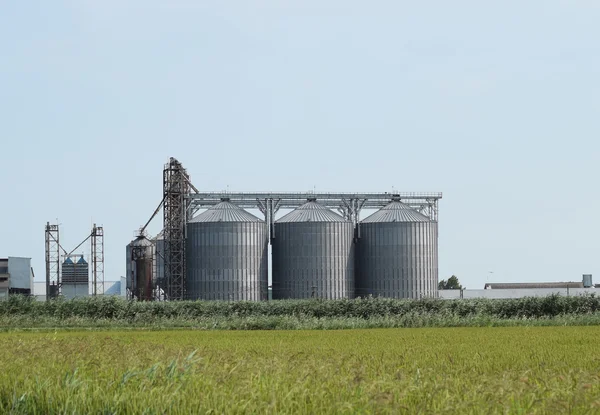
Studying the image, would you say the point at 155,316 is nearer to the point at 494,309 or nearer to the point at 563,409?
the point at 494,309

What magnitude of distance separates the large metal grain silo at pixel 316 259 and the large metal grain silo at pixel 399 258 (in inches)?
83.5

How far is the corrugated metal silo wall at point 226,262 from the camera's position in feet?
266

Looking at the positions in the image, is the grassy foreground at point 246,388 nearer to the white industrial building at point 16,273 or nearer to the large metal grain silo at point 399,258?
the large metal grain silo at point 399,258

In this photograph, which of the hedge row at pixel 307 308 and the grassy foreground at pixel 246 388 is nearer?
the grassy foreground at pixel 246 388

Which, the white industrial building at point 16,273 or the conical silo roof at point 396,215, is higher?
the conical silo roof at point 396,215

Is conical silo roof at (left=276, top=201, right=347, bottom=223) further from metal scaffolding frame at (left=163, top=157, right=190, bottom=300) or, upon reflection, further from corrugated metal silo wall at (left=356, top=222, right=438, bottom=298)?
metal scaffolding frame at (left=163, top=157, right=190, bottom=300)

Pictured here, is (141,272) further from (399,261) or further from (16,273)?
(399,261)

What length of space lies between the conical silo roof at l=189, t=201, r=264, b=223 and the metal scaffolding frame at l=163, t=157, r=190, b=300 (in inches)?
64.0

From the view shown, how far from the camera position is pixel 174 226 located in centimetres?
8362

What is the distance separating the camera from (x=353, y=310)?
59.3 meters

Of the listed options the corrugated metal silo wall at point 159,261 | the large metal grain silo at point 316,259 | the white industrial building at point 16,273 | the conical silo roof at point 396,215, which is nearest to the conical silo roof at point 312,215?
the large metal grain silo at point 316,259

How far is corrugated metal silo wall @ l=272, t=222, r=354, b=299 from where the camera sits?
3226 inches

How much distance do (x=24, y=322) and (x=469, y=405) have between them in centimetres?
5111

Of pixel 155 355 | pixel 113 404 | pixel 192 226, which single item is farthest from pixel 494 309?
pixel 113 404
